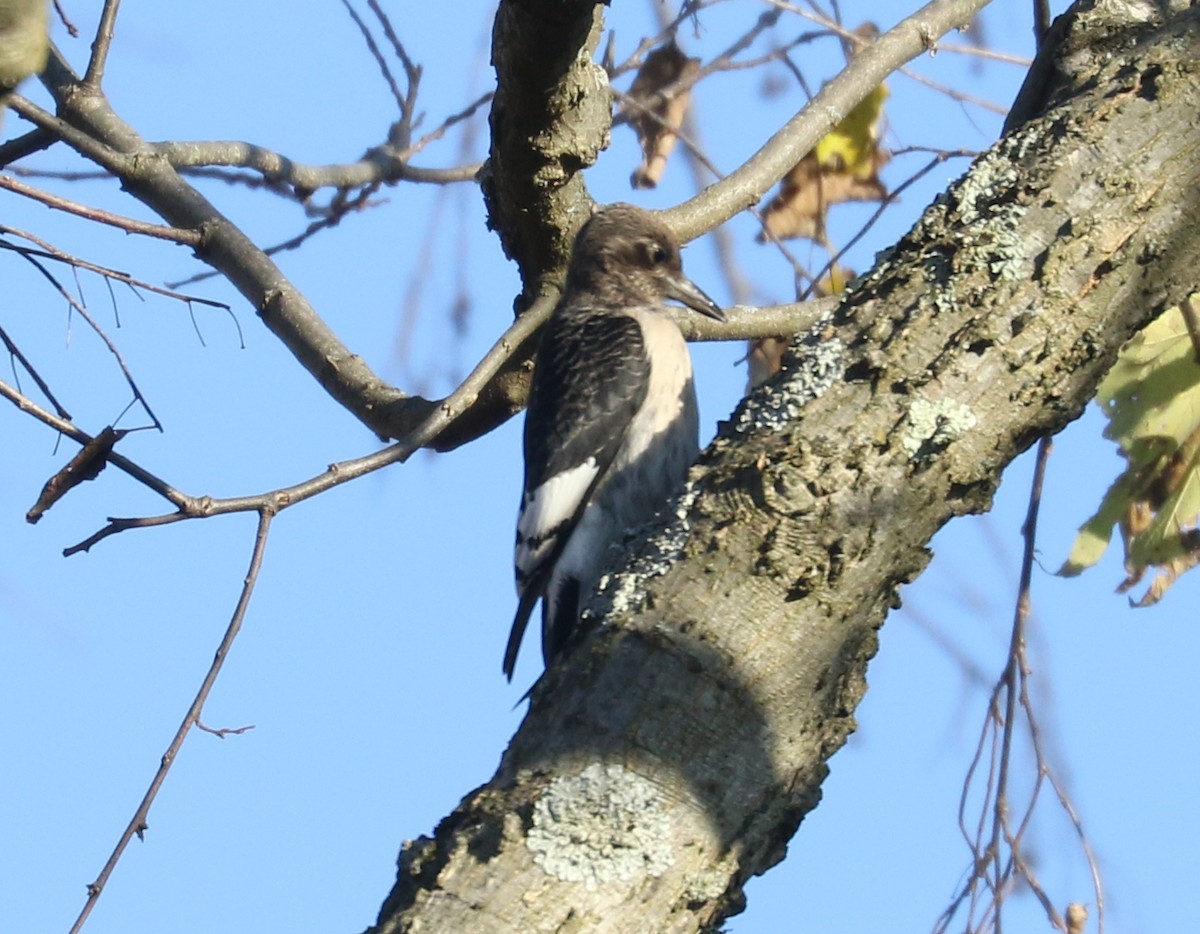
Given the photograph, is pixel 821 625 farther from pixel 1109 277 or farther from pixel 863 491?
pixel 1109 277

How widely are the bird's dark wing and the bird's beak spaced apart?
22 centimetres

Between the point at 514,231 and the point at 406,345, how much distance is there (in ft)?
1.61

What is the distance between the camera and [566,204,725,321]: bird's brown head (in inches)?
205

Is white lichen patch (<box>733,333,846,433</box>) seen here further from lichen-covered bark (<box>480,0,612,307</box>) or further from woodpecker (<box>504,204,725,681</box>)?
woodpecker (<box>504,204,725,681</box>)

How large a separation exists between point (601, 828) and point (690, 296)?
329 cm

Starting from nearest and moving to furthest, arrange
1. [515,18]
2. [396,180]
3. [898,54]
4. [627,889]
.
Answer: [627,889], [515,18], [898,54], [396,180]

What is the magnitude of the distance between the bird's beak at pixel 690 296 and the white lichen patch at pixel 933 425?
2429 millimetres

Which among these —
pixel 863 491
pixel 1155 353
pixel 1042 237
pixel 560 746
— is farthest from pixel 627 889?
pixel 1155 353

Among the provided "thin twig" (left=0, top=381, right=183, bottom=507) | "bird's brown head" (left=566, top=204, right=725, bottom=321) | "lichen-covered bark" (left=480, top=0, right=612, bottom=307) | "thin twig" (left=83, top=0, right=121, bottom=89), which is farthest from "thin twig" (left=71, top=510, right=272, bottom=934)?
"bird's brown head" (left=566, top=204, right=725, bottom=321)

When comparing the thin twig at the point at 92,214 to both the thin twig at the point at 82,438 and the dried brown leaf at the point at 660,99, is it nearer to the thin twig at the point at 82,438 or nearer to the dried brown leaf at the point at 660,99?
the thin twig at the point at 82,438

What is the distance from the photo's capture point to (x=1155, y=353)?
375cm

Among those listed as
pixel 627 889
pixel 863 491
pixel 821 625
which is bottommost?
pixel 627 889

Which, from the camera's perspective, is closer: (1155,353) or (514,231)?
(1155,353)

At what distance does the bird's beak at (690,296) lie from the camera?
511 centimetres
